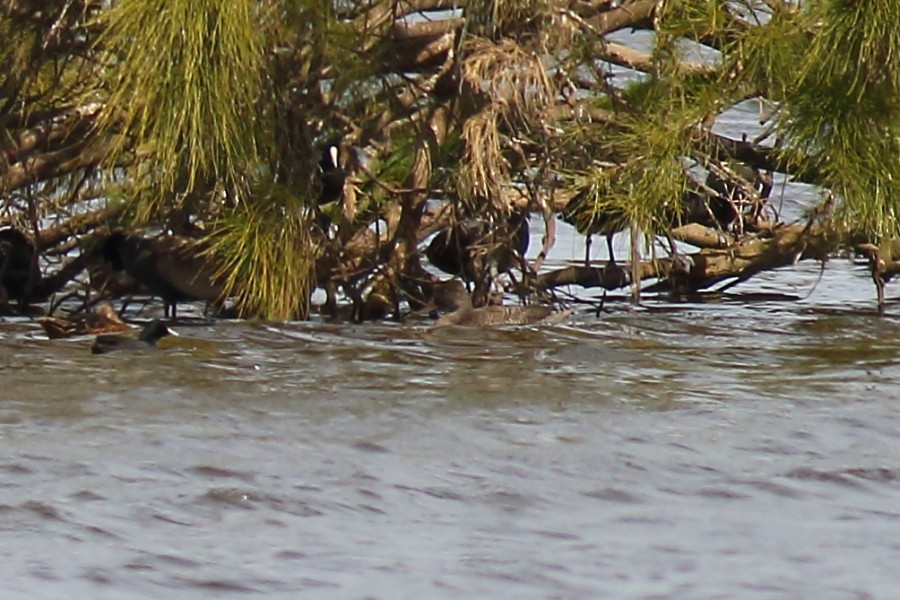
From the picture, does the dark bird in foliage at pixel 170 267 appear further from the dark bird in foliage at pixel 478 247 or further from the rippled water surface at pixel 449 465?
the dark bird in foliage at pixel 478 247

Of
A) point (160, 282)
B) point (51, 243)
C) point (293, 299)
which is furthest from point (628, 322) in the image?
point (51, 243)

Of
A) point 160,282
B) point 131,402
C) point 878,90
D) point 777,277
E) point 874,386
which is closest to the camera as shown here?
point 131,402

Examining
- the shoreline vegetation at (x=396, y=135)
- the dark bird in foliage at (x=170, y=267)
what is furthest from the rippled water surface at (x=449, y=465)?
the shoreline vegetation at (x=396, y=135)

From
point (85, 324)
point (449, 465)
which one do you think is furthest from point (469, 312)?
point (449, 465)

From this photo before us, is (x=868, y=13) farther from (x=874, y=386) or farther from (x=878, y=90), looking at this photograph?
(x=874, y=386)

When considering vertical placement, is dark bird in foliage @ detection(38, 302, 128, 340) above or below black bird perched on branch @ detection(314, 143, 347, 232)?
below

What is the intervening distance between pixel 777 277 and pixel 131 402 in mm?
3694

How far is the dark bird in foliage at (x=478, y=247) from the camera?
6320mm

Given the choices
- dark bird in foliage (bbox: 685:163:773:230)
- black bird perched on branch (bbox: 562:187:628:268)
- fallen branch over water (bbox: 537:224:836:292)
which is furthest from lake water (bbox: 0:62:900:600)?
fallen branch over water (bbox: 537:224:836:292)

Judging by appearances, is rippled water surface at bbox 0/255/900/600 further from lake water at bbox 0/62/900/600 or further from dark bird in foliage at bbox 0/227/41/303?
dark bird in foliage at bbox 0/227/41/303

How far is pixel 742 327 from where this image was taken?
21.3ft

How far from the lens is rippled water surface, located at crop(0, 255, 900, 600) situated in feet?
12.4

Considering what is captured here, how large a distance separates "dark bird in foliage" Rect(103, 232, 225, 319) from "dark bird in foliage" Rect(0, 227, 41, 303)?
47cm

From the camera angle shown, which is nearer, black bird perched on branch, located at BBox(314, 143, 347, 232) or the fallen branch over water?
black bird perched on branch, located at BBox(314, 143, 347, 232)
